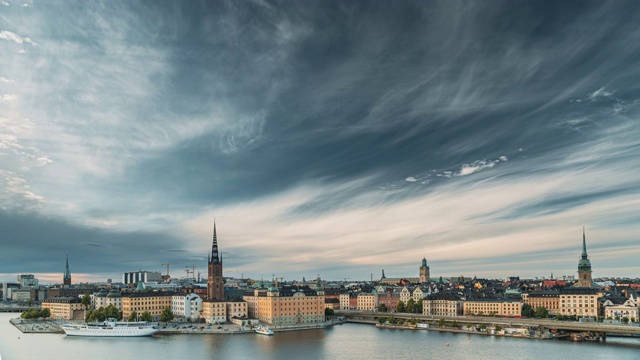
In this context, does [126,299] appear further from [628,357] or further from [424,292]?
[628,357]

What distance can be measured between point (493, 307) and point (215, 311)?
36119mm

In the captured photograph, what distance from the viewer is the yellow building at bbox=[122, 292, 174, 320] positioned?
79.0m

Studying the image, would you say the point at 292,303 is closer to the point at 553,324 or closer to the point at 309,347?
the point at 309,347

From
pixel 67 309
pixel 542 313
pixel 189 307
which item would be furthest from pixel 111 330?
pixel 542 313

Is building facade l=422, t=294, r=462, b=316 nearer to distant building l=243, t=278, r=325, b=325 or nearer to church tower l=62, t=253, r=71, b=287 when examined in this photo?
distant building l=243, t=278, r=325, b=325

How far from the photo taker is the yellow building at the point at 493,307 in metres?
81.7

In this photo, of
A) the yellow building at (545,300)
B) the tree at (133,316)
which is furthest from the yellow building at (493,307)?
the tree at (133,316)

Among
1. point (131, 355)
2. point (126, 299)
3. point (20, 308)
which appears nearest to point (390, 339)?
point (131, 355)

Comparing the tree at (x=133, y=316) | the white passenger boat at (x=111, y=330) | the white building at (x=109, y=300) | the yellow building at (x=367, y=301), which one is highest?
the white building at (x=109, y=300)

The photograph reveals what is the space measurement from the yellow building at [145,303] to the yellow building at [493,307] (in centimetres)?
3994

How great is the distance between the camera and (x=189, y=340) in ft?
192

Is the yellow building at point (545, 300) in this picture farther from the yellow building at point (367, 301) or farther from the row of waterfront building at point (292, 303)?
the yellow building at point (367, 301)

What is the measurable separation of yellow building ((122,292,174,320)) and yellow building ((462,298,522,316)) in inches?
1573

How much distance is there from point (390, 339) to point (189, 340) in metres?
18.7
